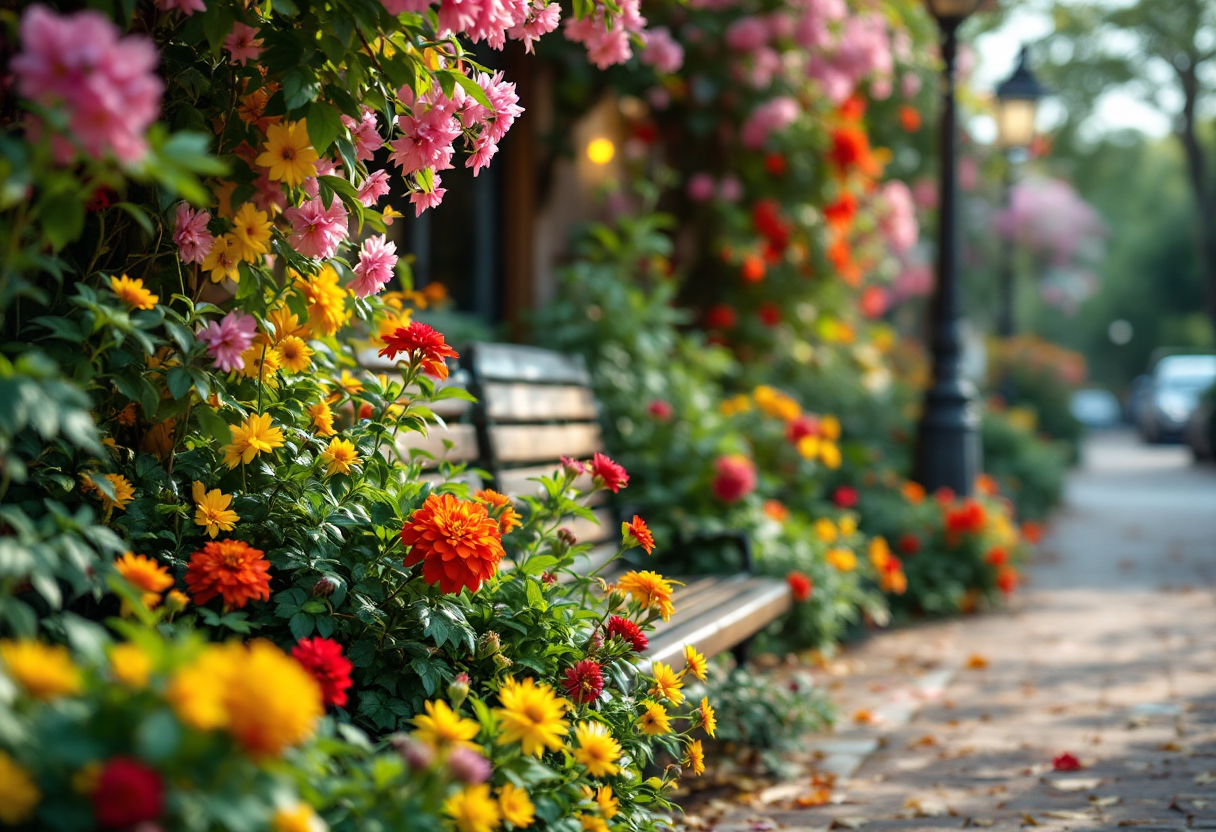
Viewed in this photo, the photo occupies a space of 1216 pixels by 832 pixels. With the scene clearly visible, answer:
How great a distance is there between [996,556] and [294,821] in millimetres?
5922

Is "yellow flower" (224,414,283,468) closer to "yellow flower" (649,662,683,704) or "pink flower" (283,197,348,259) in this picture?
"pink flower" (283,197,348,259)

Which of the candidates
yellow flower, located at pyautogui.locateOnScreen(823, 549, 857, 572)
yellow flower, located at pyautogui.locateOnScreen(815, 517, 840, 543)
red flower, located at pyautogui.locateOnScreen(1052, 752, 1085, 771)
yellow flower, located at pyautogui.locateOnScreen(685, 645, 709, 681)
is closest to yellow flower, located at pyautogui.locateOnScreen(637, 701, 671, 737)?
yellow flower, located at pyautogui.locateOnScreen(685, 645, 709, 681)

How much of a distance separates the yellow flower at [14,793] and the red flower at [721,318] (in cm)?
663

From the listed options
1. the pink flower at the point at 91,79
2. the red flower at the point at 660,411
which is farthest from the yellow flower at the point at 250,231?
the red flower at the point at 660,411

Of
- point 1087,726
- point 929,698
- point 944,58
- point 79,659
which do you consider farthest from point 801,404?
point 79,659

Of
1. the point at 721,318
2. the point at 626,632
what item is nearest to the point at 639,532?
the point at 626,632

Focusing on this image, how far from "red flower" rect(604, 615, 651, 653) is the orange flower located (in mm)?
726

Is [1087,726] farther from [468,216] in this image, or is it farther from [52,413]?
[468,216]

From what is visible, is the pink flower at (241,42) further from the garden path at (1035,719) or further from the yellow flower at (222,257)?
the garden path at (1035,719)

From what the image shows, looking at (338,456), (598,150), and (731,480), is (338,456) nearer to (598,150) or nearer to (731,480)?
(731,480)

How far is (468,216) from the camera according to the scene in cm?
700

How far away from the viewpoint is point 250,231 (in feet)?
7.32

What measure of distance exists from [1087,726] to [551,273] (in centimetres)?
427

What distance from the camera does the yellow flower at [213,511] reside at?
2.19 meters
